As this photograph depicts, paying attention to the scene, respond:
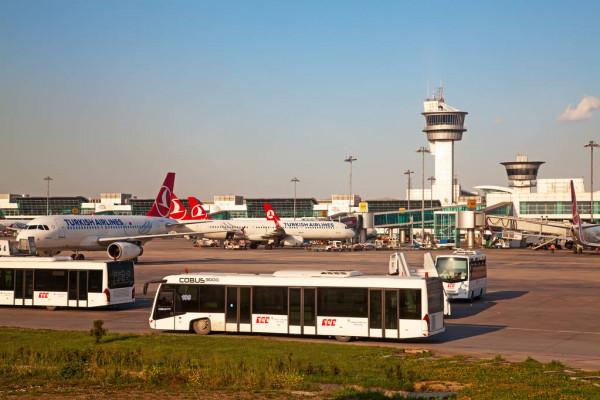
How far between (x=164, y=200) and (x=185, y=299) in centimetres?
6272

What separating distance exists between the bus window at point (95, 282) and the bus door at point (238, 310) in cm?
1069

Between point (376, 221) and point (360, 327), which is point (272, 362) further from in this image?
point (376, 221)

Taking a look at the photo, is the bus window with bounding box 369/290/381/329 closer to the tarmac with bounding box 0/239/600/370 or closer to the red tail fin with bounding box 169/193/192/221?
the tarmac with bounding box 0/239/600/370

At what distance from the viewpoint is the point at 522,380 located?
2136 cm

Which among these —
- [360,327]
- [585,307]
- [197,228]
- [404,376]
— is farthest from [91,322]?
[197,228]

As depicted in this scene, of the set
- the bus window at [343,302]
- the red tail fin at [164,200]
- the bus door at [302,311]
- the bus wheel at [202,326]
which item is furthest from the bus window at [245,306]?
the red tail fin at [164,200]

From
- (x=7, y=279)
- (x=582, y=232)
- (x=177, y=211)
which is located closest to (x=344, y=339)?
(x=7, y=279)

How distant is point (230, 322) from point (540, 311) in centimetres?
1823

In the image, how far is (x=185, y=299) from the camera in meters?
32.8

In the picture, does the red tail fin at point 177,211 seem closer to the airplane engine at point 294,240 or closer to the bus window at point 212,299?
the airplane engine at point 294,240

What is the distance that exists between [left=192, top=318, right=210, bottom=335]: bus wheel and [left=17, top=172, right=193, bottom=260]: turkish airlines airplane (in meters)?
32.5

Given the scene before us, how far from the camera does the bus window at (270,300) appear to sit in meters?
31.5

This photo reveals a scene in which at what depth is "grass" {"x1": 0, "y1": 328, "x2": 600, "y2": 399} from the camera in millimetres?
20125

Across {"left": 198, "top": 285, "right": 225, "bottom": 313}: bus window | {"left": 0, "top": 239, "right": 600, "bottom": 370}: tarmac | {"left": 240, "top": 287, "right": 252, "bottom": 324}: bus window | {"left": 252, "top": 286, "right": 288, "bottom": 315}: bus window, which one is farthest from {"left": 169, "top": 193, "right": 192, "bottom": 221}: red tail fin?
{"left": 252, "top": 286, "right": 288, "bottom": 315}: bus window
